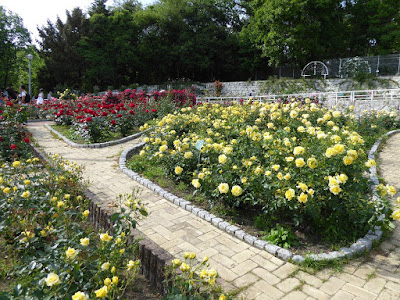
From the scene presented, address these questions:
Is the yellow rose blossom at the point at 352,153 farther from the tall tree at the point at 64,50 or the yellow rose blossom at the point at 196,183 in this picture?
the tall tree at the point at 64,50

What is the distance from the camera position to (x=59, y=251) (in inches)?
90.7

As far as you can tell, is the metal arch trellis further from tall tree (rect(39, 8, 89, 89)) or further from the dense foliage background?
tall tree (rect(39, 8, 89, 89))

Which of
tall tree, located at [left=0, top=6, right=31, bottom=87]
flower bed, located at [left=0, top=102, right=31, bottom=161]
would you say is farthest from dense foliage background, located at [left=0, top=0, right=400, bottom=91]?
flower bed, located at [left=0, top=102, right=31, bottom=161]

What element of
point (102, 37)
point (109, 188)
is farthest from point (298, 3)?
point (109, 188)

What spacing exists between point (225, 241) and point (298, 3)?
2183 centimetres

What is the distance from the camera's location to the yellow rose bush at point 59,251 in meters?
1.86

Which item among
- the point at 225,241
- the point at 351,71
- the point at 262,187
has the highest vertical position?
the point at 351,71

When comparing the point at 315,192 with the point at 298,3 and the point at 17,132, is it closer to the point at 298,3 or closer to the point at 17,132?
the point at 17,132

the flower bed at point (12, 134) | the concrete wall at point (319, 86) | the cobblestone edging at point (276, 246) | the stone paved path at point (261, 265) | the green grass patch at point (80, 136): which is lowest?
the stone paved path at point (261, 265)

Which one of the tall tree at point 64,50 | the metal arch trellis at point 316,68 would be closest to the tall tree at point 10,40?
the tall tree at point 64,50

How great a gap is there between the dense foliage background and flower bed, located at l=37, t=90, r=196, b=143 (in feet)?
49.6

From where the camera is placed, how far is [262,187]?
3.56m

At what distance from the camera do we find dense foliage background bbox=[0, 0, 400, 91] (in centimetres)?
2533

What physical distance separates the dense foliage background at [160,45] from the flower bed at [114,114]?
15.1 m
